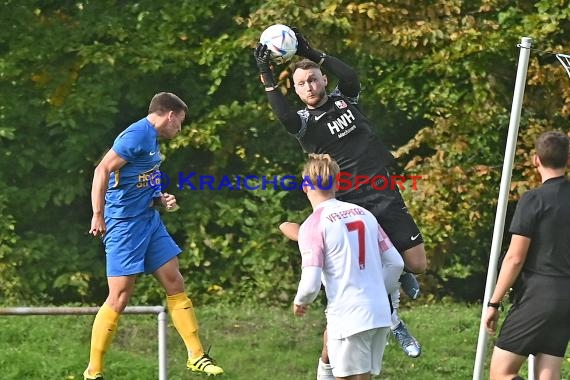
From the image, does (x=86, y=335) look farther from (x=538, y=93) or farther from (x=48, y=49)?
(x=538, y=93)

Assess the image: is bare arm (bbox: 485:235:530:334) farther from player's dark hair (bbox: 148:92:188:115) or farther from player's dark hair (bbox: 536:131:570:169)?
player's dark hair (bbox: 148:92:188:115)

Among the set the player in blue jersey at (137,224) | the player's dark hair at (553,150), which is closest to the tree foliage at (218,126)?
the player in blue jersey at (137,224)

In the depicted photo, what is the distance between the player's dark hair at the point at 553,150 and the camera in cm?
600

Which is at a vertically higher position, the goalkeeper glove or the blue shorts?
the goalkeeper glove

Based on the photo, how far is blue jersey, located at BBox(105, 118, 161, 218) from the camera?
7215mm

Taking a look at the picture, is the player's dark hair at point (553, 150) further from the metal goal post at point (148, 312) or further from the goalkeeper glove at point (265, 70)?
the metal goal post at point (148, 312)

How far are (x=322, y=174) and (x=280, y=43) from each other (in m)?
1.74

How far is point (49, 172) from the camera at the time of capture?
13.0 meters

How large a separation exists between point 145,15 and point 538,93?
13.5ft

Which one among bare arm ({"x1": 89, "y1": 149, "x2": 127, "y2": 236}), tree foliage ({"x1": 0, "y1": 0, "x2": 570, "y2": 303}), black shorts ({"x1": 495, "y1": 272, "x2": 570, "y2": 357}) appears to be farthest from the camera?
tree foliage ({"x1": 0, "y1": 0, "x2": 570, "y2": 303})

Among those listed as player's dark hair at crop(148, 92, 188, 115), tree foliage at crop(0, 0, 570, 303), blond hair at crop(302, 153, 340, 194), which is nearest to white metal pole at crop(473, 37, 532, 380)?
blond hair at crop(302, 153, 340, 194)

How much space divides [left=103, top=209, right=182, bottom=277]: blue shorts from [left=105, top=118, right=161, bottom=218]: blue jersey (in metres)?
0.06

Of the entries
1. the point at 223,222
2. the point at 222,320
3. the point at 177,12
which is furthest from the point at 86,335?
the point at 177,12

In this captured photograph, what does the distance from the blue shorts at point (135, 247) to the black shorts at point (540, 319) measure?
2.24 metres
